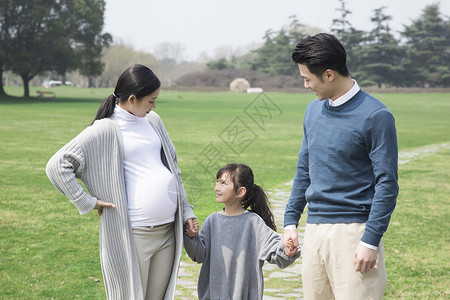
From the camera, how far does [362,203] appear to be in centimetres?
252

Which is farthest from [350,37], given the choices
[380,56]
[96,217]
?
[96,217]

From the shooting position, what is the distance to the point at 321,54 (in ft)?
8.26

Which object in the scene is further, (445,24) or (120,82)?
(445,24)

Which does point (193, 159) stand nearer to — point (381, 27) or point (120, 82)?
point (120, 82)

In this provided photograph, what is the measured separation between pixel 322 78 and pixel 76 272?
362 centimetres

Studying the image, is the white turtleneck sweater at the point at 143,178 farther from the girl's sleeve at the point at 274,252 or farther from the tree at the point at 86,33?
the tree at the point at 86,33

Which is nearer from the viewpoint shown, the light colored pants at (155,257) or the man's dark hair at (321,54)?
the man's dark hair at (321,54)

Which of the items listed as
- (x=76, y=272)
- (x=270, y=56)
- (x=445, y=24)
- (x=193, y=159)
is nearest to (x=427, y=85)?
(x=445, y=24)

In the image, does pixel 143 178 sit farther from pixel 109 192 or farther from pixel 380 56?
pixel 380 56

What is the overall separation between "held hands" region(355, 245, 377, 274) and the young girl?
31.1 inches

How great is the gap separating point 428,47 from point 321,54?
68.2 meters

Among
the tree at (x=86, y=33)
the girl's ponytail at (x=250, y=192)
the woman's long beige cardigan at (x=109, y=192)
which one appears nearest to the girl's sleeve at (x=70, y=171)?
the woman's long beige cardigan at (x=109, y=192)

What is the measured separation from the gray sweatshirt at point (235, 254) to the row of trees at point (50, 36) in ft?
135

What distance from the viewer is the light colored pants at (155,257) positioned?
122 inches
